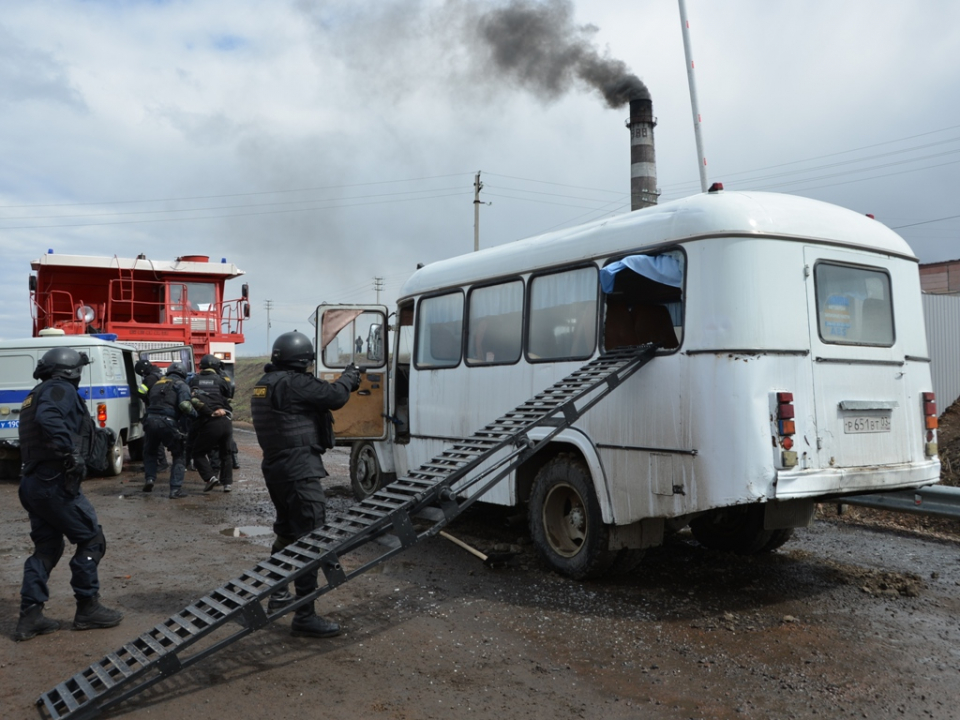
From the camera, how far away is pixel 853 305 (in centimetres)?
584

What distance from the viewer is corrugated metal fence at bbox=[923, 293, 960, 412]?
1513 cm

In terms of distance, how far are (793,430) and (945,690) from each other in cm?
165

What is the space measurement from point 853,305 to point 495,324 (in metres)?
2.94

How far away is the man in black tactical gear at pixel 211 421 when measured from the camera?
11023 mm

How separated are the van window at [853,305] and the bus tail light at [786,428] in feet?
2.02

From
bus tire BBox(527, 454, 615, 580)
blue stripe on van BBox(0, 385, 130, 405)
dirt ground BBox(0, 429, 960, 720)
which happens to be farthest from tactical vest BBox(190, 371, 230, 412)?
bus tire BBox(527, 454, 615, 580)

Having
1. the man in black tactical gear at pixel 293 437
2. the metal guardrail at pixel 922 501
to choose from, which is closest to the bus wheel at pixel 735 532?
the metal guardrail at pixel 922 501

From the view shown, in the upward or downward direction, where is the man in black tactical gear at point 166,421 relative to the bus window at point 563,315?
downward

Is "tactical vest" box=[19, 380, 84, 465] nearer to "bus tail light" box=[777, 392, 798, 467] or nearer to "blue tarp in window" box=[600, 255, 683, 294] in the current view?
"blue tarp in window" box=[600, 255, 683, 294]

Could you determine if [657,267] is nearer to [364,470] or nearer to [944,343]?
→ [364,470]

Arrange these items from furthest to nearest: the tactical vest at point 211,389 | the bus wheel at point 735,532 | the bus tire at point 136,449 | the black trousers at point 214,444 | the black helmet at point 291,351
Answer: the bus tire at point 136,449
the black trousers at point 214,444
the tactical vest at point 211,389
the bus wheel at point 735,532
the black helmet at point 291,351

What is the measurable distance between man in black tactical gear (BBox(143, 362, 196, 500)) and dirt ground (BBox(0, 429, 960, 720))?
136 inches

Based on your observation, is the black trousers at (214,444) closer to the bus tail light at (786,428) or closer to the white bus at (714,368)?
the white bus at (714,368)

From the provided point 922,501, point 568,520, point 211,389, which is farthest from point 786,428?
point 211,389
